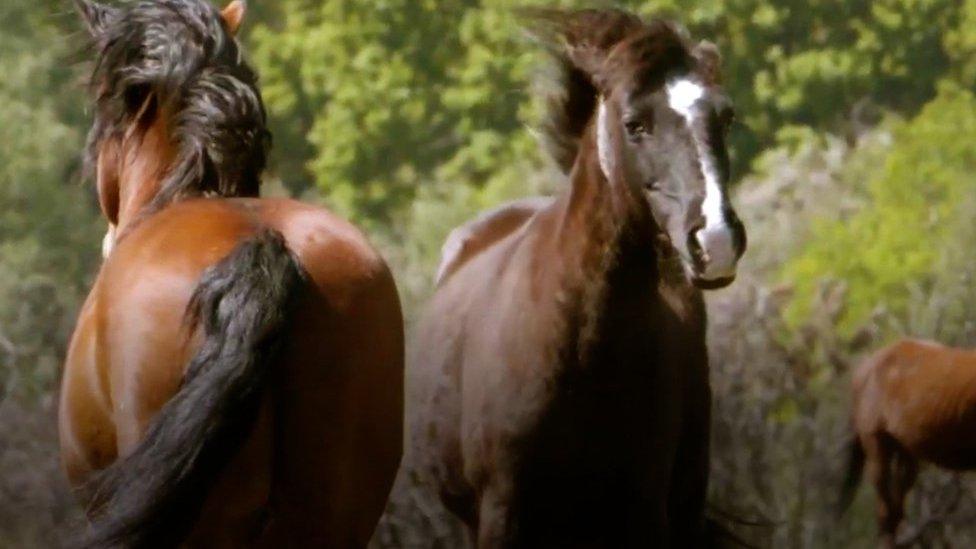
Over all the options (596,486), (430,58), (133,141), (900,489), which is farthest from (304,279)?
(430,58)

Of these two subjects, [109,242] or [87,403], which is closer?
[87,403]

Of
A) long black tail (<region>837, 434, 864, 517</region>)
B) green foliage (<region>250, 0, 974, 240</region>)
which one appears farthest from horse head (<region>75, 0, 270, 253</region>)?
green foliage (<region>250, 0, 974, 240</region>)

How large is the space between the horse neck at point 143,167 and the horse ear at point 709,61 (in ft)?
4.67

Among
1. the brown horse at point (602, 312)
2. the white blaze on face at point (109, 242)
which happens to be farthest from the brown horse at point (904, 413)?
the white blaze on face at point (109, 242)

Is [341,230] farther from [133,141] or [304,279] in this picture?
[133,141]

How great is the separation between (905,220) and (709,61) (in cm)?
1489

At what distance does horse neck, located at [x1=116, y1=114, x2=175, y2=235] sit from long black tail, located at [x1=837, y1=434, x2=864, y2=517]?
210 inches

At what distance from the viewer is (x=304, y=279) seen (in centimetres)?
418

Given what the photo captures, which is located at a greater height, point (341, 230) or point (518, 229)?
point (341, 230)

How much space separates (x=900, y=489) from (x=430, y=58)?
16090mm

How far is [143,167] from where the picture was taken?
4918 mm

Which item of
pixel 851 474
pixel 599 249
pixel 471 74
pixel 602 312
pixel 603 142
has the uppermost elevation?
pixel 603 142

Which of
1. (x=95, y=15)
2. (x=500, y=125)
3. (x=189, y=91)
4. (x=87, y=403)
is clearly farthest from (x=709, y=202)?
(x=500, y=125)

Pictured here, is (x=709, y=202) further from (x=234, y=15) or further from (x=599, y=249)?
(x=234, y=15)
